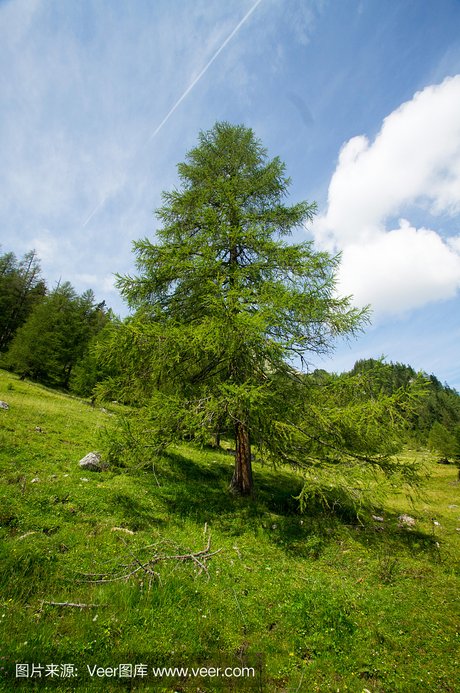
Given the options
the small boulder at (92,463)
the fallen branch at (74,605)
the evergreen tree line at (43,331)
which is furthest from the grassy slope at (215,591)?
the evergreen tree line at (43,331)

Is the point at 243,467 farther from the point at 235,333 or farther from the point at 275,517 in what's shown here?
the point at 235,333

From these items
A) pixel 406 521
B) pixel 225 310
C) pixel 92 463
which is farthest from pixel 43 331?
pixel 406 521

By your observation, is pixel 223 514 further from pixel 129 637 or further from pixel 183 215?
pixel 183 215

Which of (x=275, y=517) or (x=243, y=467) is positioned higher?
(x=243, y=467)

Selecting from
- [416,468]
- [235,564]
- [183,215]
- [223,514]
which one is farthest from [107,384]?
[416,468]

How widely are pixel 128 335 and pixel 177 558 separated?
5822 mm

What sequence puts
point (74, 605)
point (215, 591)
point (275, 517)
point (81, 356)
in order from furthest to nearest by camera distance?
point (81, 356) → point (275, 517) → point (215, 591) → point (74, 605)

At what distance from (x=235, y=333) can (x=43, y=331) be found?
36.7 metres

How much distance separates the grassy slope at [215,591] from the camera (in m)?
3.62

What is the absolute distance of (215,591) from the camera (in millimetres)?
4977

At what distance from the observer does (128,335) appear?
8.54 meters

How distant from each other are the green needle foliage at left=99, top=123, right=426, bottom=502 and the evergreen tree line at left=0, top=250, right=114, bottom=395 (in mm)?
20277

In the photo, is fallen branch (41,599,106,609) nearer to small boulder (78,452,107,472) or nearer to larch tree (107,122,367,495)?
larch tree (107,122,367,495)

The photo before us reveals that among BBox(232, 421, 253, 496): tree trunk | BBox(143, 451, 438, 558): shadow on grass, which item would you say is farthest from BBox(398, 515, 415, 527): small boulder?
BBox(232, 421, 253, 496): tree trunk
